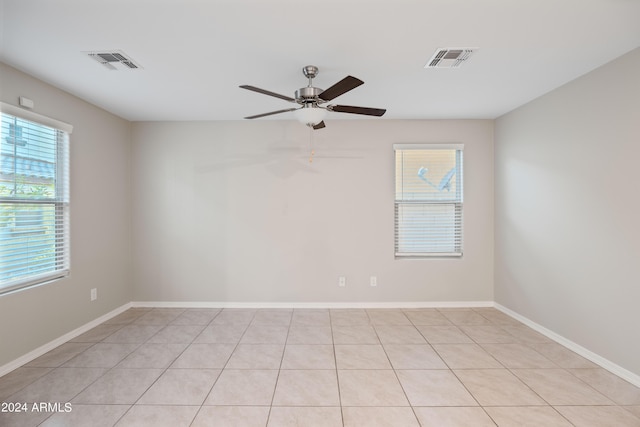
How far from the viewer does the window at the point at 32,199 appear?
8.24 ft

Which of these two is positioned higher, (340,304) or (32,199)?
(32,199)

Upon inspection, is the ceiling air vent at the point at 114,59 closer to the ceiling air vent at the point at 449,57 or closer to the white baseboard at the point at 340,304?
the ceiling air vent at the point at 449,57

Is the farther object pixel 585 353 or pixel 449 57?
pixel 585 353

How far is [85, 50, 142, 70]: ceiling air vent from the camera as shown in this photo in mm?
2336

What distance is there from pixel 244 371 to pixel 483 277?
341cm

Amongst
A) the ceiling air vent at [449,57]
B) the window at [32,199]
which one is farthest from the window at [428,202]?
the window at [32,199]

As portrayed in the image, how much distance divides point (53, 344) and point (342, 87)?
12.1ft

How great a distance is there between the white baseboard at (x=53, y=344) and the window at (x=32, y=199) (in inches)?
25.1

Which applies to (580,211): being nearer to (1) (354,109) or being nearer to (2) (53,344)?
(1) (354,109)

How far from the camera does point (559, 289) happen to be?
3.04 meters

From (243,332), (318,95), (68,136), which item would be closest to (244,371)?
(243,332)

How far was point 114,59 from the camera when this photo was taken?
243 cm

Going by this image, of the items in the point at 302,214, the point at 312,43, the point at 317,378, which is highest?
the point at 312,43

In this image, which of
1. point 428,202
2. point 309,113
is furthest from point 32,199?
point 428,202
